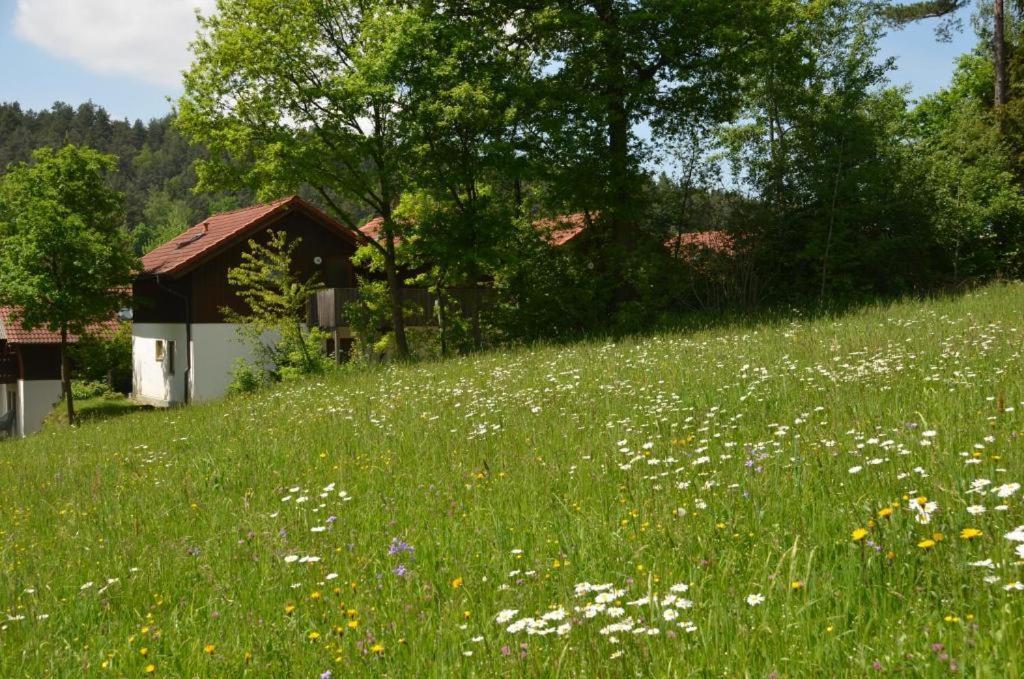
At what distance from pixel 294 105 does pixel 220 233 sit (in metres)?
16.3

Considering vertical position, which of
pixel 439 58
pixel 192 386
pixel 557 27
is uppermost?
pixel 557 27

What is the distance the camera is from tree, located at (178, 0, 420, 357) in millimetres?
23312

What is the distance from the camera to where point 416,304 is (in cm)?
2792

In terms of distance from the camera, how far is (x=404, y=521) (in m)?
5.69

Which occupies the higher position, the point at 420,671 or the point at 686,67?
the point at 686,67

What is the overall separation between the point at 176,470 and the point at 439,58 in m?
16.0

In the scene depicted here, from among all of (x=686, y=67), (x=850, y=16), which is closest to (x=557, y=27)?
(x=686, y=67)

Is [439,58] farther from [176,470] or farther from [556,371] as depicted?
[176,470]

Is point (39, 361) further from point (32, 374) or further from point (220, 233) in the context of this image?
point (220, 233)

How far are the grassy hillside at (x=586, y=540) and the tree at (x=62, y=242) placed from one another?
26.1 m

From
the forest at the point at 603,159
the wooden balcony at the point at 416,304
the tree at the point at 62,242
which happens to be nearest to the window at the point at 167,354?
the tree at the point at 62,242

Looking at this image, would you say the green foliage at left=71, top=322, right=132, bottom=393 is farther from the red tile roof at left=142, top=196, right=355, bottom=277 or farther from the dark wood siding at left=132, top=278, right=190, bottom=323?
the red tile roof at left=142, top=196, right=355, bottom=277

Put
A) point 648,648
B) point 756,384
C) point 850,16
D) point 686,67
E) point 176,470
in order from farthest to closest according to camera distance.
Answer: point 850,16
point 686,67
point 176,470
point 756,384
point 648,648

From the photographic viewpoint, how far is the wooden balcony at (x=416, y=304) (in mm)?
26016
